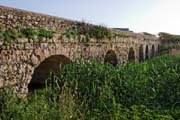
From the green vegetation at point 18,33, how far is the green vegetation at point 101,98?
3.24ft

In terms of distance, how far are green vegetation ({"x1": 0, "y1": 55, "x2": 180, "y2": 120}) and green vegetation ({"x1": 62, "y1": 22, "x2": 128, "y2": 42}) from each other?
147 centimetres

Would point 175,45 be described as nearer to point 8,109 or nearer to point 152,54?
point 152,54

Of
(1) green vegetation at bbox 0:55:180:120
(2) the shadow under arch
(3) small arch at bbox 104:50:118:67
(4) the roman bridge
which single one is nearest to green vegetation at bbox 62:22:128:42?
(4) the roman bridge

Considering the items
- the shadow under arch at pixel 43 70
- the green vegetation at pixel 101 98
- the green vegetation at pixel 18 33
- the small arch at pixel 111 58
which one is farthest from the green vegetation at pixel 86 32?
the small arch at pixel 111 58

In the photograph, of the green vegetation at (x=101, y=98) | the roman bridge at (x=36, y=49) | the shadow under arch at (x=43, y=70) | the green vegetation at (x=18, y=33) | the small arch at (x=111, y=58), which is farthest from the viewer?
the small arch at (x=111, y=58)

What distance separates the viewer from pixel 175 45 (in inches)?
1197

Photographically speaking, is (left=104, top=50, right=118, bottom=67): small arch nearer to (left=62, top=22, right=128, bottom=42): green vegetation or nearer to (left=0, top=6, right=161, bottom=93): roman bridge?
(left=0, top=6, right=161, bottom=93): roman bridge

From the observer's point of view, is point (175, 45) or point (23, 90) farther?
point (175, 45)

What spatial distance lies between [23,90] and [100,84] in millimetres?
1743

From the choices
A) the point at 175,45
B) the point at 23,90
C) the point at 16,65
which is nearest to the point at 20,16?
the point at 16,65

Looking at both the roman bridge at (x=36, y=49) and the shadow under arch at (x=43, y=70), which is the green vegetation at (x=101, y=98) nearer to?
the roman bridge at (x=36, y=49)

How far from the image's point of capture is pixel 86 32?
1072 centimetres

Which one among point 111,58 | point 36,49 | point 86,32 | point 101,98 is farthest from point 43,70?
point 101,98

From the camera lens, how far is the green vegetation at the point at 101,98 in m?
5.67
